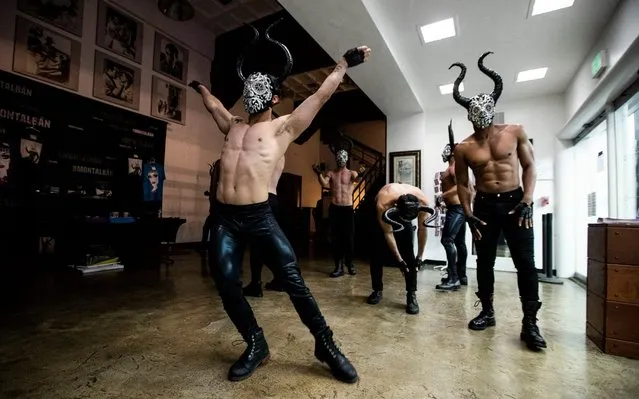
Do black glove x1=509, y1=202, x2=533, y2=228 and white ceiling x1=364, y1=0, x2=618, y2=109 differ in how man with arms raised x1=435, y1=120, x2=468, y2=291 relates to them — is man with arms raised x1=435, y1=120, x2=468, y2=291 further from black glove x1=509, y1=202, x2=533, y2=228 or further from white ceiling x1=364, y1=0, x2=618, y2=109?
black glove x1=509, y1=202, x2=533, y2=228

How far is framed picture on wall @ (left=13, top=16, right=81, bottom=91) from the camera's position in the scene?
16.7 feet

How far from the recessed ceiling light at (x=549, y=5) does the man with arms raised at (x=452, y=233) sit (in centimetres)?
142

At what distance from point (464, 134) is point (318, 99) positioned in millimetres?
5140

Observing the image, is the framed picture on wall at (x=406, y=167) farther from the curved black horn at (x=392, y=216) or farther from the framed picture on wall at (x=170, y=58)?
the framed picture on wall at (x=170, y=58)

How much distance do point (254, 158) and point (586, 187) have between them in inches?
218

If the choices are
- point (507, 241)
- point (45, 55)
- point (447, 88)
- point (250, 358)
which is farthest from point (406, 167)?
point (45, 55)

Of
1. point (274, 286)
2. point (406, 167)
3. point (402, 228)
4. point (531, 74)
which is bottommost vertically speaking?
point (274, 286)

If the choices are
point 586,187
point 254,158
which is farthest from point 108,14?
point 586,187

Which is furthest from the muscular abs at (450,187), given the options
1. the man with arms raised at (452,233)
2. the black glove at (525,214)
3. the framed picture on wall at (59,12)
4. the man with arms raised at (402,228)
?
the framed picture on wall at (59,12)

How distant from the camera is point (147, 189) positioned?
21.8 ft

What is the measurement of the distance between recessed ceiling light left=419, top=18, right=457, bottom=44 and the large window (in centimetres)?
205

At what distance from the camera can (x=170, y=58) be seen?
736cm

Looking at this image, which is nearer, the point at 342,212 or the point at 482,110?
the point at 482,110

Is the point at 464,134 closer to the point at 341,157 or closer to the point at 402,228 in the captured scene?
the point at 341,157
